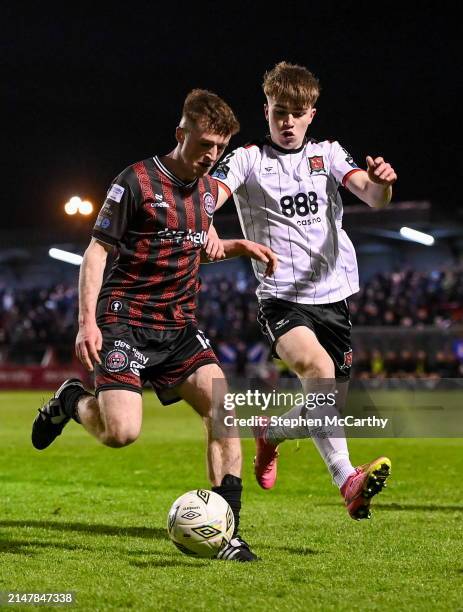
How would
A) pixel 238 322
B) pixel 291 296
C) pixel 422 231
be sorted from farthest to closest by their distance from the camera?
1. pixel 422 231
2. pixel 238 322
3. pixel 291 296

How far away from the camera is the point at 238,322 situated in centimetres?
3038

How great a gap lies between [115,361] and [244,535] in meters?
1.35

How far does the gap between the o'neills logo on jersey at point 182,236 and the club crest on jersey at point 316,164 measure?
1.17 meters

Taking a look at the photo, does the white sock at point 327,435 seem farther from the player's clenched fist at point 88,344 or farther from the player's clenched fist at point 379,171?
the player's clenched fist at point 88,344

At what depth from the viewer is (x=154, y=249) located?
5.29 m

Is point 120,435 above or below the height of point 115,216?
below

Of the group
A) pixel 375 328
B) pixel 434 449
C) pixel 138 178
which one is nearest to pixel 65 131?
pixel 375 328

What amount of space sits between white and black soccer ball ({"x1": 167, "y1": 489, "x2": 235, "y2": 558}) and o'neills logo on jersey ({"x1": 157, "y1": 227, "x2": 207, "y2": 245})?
142 centimetres

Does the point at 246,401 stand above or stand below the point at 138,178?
below

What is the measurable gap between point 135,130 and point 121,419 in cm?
2835

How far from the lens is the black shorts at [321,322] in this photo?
20.0 feet

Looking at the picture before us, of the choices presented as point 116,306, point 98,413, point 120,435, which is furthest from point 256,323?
point 120,435

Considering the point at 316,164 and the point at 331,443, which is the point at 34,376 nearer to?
the point at 316,164

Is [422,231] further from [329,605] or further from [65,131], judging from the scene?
[329,605]
